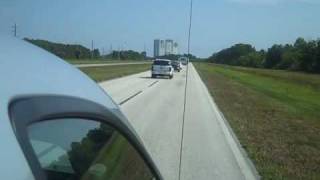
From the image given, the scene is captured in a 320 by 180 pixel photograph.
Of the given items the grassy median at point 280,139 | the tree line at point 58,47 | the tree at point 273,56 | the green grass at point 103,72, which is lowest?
the tree at point 273,56

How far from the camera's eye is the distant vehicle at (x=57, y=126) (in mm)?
1617

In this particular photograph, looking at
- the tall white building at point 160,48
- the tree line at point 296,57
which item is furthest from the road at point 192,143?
the tree line at point 296,57

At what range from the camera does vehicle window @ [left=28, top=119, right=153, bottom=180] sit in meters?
Answer: 1.89

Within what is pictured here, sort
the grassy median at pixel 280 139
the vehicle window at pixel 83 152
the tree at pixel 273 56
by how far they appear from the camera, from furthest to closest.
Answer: the tree at pixel 273 56, the grassy median at pixel 280 139, the vehicle window at pixel 83 152

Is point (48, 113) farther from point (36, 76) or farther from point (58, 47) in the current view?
point (58, 47)

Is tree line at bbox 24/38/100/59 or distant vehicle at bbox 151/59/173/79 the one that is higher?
tree line at bbox 24/38/100/59

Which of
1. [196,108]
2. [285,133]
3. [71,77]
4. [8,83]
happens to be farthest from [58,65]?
[196,108]


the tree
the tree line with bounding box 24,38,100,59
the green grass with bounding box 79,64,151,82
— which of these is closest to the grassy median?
the tree line with bounding box 24,38,100,59

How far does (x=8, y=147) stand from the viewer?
5.11 ft

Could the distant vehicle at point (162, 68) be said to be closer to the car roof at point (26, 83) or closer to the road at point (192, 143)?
the road at point (192, 143)

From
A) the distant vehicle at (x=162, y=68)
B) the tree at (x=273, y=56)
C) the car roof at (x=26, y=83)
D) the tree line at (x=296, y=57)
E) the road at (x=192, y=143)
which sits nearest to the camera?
the car roof at (x=26, y=83)

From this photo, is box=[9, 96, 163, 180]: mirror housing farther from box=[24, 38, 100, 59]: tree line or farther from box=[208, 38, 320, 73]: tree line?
box=[208, 38, 320, 73]: tree line

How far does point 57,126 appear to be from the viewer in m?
1.95

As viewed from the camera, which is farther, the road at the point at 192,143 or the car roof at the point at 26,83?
the road at the point at 192,143
